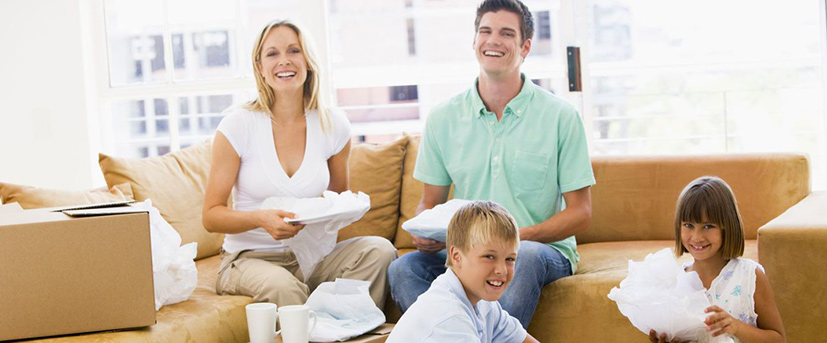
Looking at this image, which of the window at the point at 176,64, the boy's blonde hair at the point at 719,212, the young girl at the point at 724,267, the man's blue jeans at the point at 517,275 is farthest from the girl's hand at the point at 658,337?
the window at the point at 176,64

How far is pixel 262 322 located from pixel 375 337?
0.30m

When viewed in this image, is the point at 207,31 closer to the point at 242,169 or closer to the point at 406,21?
the point at 406,21

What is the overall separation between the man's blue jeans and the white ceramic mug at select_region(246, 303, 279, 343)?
0.40 meters

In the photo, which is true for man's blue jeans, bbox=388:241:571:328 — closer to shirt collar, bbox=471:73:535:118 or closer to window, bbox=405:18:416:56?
shirt collar, bbox=471:73:535:118

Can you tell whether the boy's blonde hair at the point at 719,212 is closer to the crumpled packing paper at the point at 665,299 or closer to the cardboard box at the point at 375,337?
the crumpled packing paper at the point at 665,299

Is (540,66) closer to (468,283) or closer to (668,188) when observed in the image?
(668,188)

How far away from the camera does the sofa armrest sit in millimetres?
2102

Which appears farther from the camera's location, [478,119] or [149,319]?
[478,119]

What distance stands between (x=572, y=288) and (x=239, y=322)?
86 cm

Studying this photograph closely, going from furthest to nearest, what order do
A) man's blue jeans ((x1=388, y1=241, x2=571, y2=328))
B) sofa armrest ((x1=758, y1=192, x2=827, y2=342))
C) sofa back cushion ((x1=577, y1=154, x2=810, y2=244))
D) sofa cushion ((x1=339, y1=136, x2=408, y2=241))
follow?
sofa cushion ((x1=339, y1=136, x2=408, y2=241)) → sofa back cushion ((x1=577, y1=154, x2=810, y2=244)) → man's blue jeans ((x1=388, y1=241, x2=571, y2=328)) → sofa armrest ((x1=758, y1=192, x2=827, y2=342))

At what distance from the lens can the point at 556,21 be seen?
3914mm

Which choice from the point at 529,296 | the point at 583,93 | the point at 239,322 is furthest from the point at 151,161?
the point at 583,93

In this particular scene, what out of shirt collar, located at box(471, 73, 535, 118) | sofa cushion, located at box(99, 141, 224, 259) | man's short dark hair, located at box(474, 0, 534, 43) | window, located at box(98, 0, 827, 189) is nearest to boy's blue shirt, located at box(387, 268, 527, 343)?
shirt collar, located at box(471, 73, 535, 118)

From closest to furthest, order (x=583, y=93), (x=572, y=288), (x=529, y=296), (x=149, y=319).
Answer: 1. (x=149, y=319)
2. (x=529, y=296)
3. (x=572, y=288)
4. (x=583, y=93)
